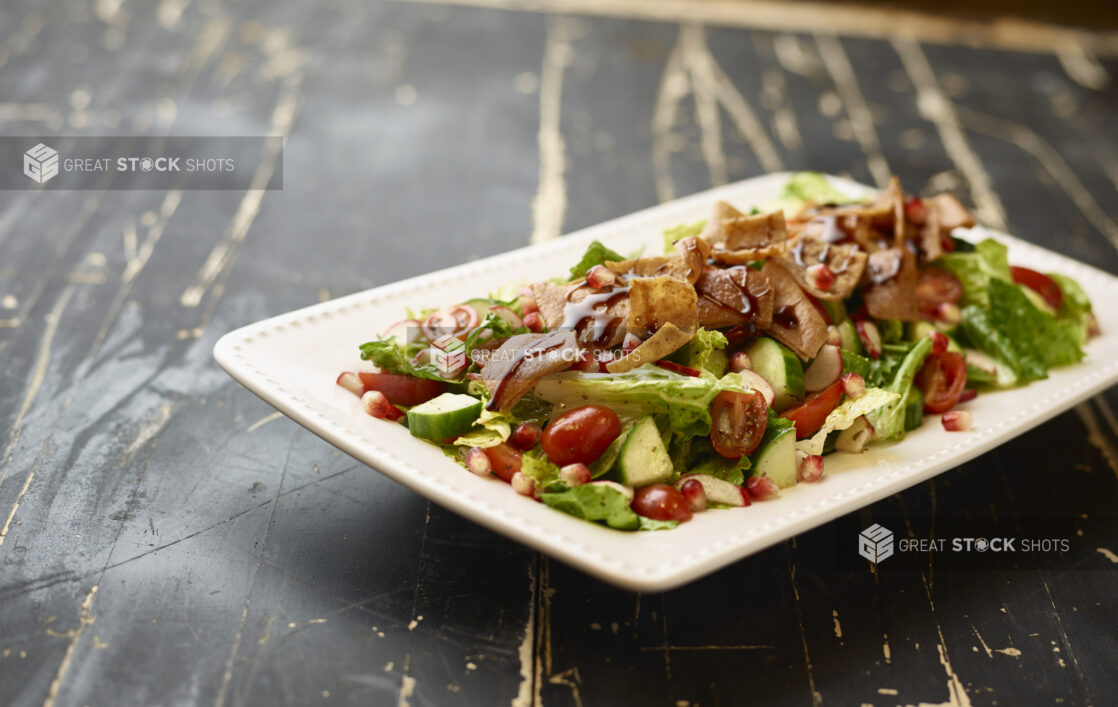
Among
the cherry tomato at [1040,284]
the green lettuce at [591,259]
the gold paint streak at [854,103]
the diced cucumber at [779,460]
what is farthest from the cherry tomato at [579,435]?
the gold paint streak at [854,103]

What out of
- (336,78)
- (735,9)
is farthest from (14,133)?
(735,9)

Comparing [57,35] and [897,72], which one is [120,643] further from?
[897,72]

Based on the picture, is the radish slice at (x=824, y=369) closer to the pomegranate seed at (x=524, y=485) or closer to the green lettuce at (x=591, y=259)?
the green lettuce at (x=591, y=259)

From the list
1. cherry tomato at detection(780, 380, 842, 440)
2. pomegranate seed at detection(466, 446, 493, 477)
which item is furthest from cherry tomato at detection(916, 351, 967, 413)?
pomegranate seed at detection(466, 446, 493, 477)

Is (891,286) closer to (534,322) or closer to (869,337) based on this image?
(869,337)

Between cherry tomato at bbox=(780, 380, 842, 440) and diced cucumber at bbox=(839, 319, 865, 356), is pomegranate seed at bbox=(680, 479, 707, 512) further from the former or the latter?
diced cucumber at bbox=(839, 319, 865, 356)
